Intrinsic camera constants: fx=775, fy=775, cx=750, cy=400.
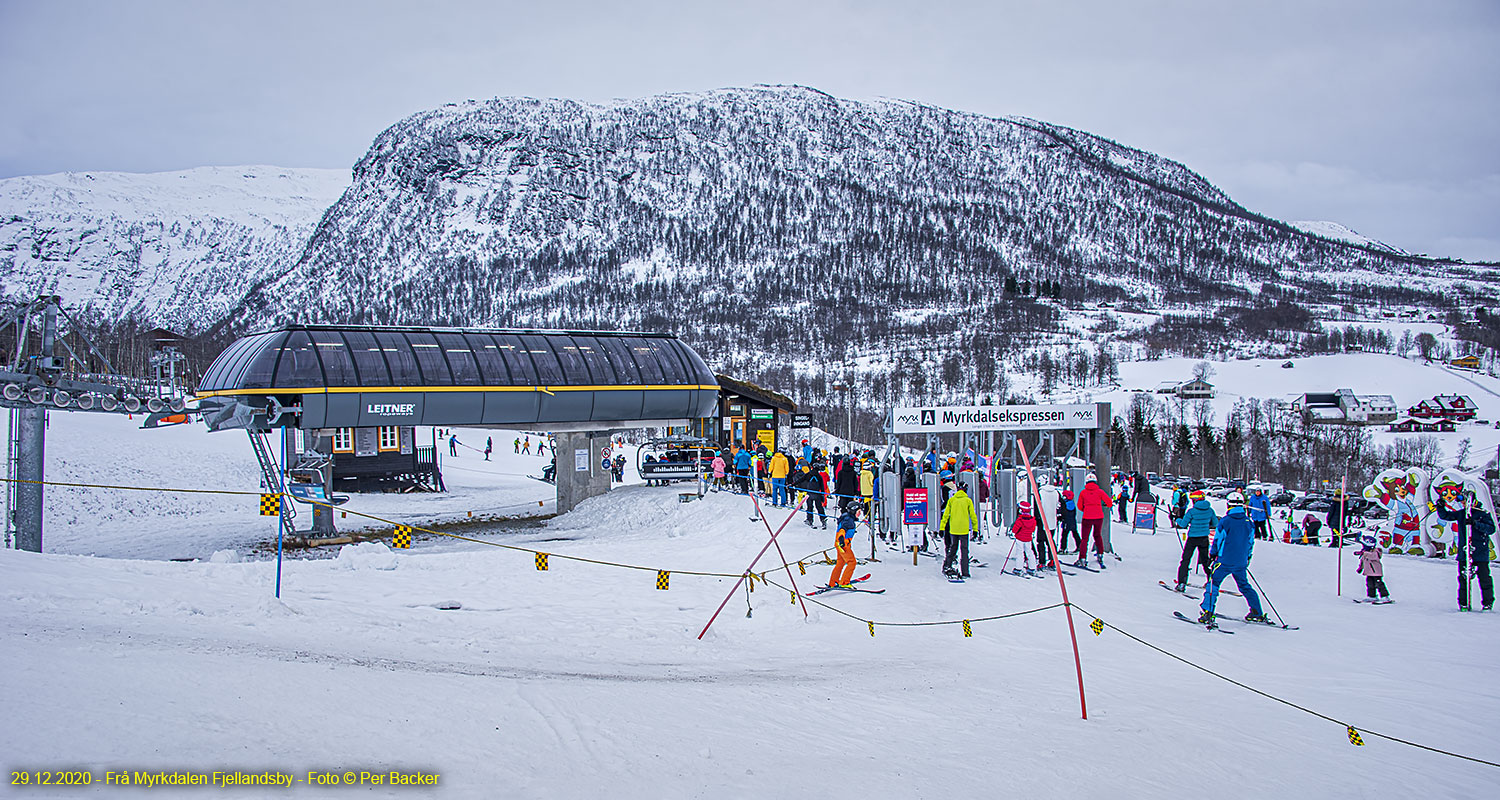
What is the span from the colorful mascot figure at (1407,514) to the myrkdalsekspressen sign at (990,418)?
29.0ft

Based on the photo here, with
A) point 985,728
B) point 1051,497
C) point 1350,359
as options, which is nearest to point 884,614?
point 985,728

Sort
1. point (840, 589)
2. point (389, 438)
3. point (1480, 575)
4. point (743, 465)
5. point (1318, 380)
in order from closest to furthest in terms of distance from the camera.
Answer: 1. point (1480, 575)
2. point (840, 589)
3. point (389, 438)
4. point (743, 465)
5. point (1318, 380)

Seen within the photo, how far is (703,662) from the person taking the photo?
9.23 m

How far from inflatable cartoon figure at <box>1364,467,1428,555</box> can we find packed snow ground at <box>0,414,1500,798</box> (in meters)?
Result: 5.68

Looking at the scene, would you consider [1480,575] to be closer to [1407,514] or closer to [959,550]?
[959,550]

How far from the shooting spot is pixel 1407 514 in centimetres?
1947

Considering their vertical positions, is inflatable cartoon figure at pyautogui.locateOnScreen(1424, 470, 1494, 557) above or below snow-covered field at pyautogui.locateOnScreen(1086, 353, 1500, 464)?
below

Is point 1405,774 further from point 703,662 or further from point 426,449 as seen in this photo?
point 426,449

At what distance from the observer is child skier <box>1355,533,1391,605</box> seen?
12664 millimetres

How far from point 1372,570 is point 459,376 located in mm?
22214

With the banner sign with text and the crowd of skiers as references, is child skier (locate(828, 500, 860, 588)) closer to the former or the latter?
the crowd of skiers

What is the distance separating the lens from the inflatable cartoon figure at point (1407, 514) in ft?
62.4

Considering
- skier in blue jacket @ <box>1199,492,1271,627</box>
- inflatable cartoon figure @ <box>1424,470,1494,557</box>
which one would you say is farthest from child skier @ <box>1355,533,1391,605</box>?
inflatable cartoon figure @ <box>1424,470,1494,557</box>

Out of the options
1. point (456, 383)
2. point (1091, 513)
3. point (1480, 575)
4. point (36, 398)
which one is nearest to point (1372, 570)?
point (1480, 575)
